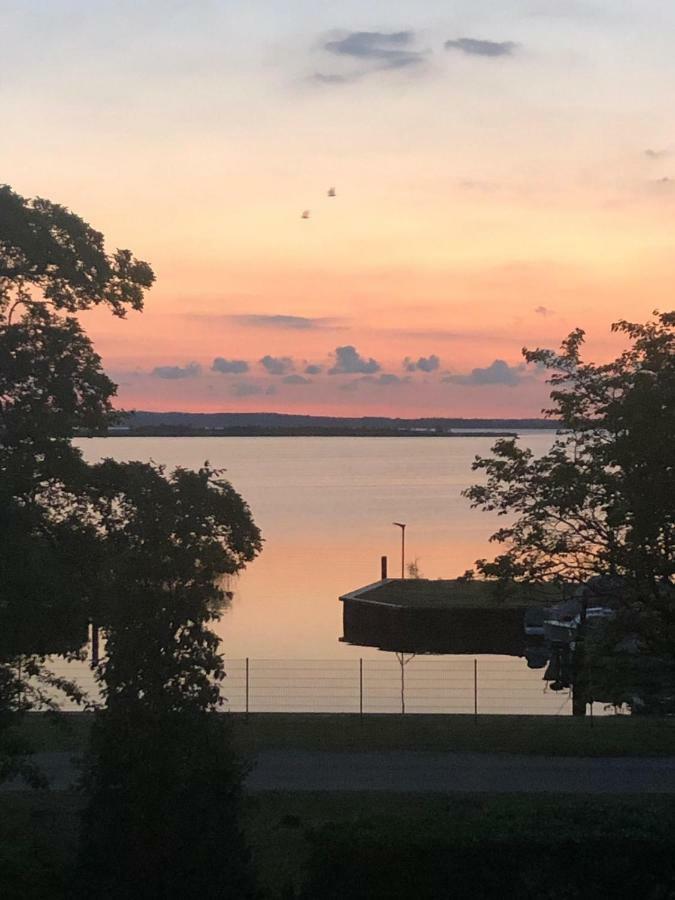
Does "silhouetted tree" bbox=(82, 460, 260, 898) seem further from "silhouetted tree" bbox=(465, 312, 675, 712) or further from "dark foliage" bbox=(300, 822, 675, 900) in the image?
"silhouetted tree" bbox=(465, 312, 675, 712)

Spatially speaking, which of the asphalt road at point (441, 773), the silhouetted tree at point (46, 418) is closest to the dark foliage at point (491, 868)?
the silhouetted tree at point (46, 418)

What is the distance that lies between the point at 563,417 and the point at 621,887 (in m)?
9.56

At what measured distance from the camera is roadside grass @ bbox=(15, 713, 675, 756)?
25062mm

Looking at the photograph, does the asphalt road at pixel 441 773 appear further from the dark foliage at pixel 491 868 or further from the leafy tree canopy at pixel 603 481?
the dark foliage at pixel 491 868

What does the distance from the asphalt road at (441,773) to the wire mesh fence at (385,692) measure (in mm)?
9708

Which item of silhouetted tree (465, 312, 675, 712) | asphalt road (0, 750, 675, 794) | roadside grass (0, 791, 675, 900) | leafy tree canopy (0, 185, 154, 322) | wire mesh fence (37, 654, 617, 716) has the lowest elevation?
wire mesh fence (37, 654, 617, 716)

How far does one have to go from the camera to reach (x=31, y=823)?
61.4ft

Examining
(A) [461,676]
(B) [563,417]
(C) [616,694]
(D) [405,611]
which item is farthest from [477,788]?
(D) [405,611]

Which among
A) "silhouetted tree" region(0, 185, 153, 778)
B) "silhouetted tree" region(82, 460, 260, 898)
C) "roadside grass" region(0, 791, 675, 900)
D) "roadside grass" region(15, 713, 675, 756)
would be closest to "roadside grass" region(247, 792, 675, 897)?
"roadside grass" region(0, 791, 675, 900)

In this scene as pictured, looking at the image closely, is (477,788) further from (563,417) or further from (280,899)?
(280,899)

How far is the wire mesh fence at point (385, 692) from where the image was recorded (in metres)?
38.1

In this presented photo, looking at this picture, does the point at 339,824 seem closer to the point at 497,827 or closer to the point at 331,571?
the point at 497,827

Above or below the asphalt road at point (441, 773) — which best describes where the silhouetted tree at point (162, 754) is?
above

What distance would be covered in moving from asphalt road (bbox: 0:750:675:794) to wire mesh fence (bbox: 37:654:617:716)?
9.71 metres
